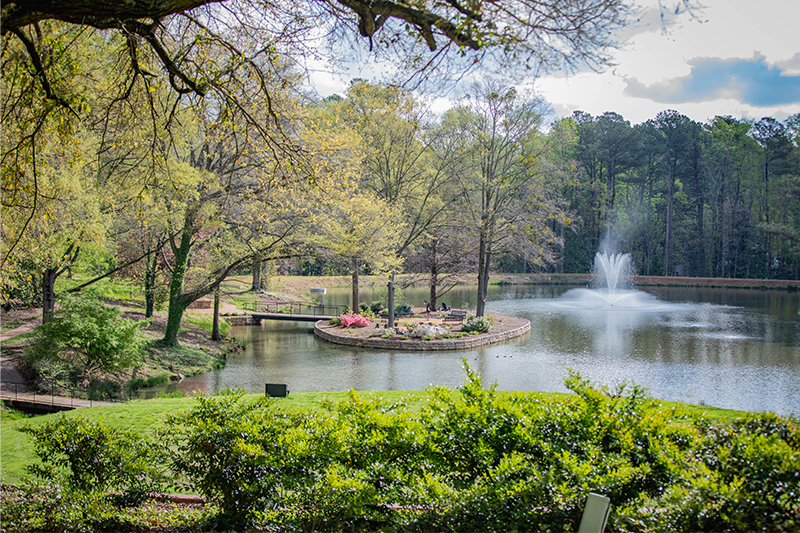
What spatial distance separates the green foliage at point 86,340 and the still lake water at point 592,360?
1836 mm

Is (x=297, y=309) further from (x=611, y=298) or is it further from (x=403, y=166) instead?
(x=611, y=298)

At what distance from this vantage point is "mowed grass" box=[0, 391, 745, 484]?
19.6 feet

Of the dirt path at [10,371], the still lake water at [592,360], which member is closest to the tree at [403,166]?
the still lake water at [592,360]

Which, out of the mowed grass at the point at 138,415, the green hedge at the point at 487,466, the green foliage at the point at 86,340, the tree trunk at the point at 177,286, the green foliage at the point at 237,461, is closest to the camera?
the green hedge at the point at 487,466

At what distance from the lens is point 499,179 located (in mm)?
24812

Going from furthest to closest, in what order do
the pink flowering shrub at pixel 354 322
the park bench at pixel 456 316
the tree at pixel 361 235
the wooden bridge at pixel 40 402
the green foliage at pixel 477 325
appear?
the park bench at pixel 456 316 < the pink flowering shrub at pixel 354 322 < the green foliage at pixel 477 325 < the tree at pixel 361 235 < the wooden bridge at pixel 40 402

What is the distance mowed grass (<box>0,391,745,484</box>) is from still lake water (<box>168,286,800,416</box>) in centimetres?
138

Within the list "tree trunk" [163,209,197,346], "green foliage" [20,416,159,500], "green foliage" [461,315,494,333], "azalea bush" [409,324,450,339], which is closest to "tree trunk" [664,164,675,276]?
"green foliage" [461,315,494,333]

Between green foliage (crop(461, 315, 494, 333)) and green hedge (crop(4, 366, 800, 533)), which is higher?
green hedge (crop(4, 366, 800, 533))

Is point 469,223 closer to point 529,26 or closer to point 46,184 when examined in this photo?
point 46,184

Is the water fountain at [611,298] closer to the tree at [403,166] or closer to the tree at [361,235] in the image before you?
the tree at [403,166]

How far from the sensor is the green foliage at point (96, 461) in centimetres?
472

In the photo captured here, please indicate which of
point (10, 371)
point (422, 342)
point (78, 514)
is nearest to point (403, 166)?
point (422, 342)

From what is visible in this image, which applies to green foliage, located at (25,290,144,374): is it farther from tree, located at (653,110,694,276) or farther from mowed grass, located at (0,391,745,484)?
tree, located at (653,110,694,276)
